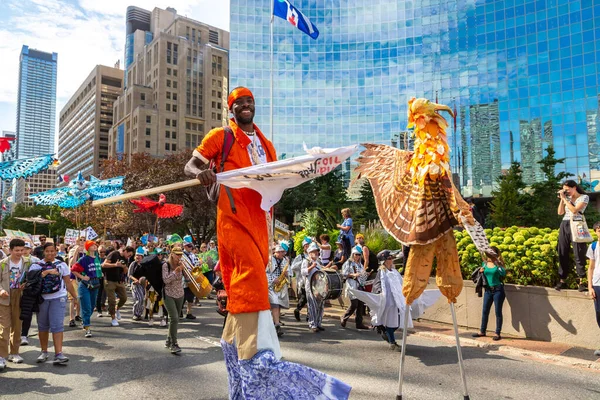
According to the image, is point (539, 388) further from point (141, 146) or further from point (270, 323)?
point (141, 146)

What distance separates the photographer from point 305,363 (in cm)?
671

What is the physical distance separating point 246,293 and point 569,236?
6.78m

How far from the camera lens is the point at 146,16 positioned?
137375 millimetres

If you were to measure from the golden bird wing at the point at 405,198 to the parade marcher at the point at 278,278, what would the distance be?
4.80m

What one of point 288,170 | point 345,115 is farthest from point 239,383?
point 345,115

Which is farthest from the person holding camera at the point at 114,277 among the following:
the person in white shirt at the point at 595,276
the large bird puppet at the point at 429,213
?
the person in white shirt at the point at 595,276

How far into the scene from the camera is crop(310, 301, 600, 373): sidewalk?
261 inches

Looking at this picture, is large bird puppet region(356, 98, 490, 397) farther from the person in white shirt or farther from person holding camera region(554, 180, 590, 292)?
person holding camera region(554, 180, 590, 292)

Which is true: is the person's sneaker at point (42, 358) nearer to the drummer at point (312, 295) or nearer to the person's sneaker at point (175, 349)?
the person's sneaker at point (175, 349)

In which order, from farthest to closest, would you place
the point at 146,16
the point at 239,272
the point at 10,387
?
the point at 146,16, the point at 10,387, the point at 239,272

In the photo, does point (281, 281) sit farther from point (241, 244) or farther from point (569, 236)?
point (241, 244)

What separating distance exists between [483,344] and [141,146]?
90.9 meters

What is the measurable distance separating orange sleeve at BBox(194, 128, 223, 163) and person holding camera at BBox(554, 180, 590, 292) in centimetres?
627

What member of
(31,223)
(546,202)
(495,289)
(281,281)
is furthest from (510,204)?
(31,223)
